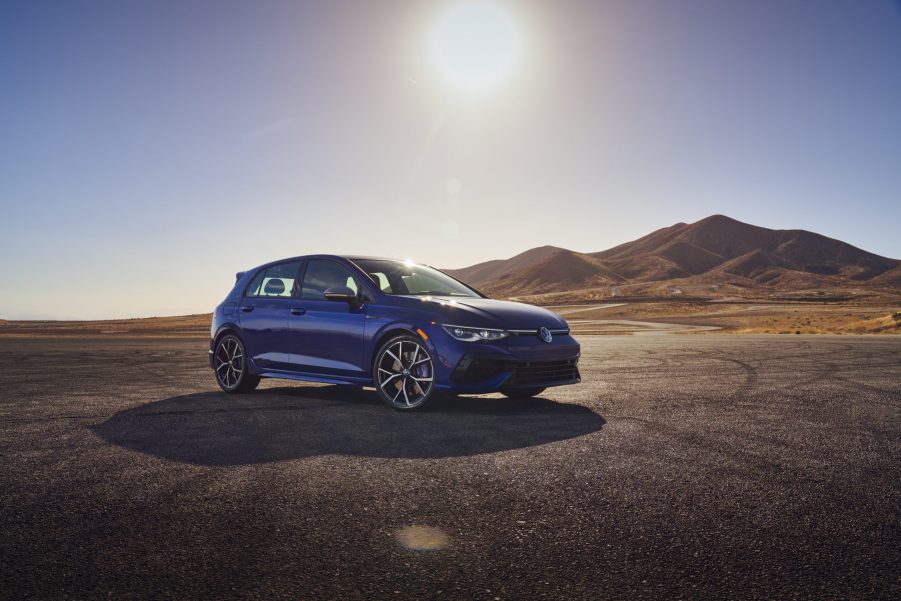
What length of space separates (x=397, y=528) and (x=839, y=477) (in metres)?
2.88

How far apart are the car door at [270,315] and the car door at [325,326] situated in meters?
0.16

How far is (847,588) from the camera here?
2.60 meters

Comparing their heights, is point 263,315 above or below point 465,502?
above

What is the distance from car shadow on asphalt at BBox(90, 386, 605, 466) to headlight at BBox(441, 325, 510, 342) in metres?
0.79

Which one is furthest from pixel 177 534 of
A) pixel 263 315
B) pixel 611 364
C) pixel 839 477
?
pixel 611 364

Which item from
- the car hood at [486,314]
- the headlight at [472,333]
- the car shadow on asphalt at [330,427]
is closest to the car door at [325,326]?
the car shadow on asphalt at [330,427]

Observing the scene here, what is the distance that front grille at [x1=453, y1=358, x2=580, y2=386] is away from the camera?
683cm

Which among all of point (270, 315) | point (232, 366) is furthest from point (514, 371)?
point (232, 366)

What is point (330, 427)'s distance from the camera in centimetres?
625

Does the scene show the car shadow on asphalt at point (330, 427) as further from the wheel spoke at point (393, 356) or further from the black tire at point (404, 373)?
the wheel spoke at point (393, 356)

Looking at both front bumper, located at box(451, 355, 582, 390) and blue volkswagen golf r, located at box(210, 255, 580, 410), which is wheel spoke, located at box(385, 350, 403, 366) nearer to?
blue volkswagen golf r, located at box(210, 255, 580, 410)

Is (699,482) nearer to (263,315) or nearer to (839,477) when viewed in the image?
(839,477)

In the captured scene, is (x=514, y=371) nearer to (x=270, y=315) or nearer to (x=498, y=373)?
(x=498, y=373)

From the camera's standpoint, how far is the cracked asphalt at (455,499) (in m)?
2.72
